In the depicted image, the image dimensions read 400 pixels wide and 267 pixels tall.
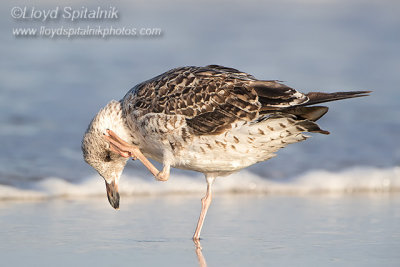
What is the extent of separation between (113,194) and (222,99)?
2.04 meters

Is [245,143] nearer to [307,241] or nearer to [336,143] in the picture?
[307,241]

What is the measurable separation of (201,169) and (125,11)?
10526 mm

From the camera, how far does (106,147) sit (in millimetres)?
7855

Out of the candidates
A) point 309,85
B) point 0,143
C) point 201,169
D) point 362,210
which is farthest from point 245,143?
point 309,85

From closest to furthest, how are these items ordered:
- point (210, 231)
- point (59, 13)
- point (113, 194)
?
1. point (210, 231)
2. point (113, 194)
3. point (59, 13)

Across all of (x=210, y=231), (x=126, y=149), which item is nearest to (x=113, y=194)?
(x=126, y=149)

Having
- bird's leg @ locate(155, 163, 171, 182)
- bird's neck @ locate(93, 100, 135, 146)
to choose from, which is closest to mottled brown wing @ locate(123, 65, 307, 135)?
bird's neck @ locate(93, 100, 135, 146)

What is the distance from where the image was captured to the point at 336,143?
1224 centimetres

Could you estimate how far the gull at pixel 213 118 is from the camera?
22.3 feet

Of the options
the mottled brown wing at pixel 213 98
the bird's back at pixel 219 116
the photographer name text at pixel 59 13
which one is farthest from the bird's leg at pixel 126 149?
the photographer name text at pixel 59 13

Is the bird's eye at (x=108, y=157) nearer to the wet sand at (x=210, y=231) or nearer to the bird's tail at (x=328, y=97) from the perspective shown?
the wet sand at (x=210, y=231)

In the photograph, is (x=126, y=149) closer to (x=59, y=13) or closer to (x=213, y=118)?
(x=213, y=118)

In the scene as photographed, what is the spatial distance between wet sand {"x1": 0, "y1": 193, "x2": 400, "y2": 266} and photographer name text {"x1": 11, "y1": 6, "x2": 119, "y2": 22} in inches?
273

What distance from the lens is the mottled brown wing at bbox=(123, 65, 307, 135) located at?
266 inches
